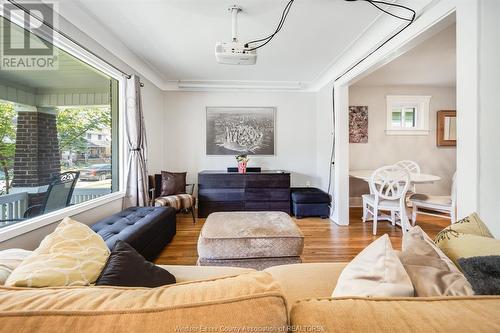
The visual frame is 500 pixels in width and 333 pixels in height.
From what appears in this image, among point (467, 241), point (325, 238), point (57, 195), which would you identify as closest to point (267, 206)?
point (325, 238)

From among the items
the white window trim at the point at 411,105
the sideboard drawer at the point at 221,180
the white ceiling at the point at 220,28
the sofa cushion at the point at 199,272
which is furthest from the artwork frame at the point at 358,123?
the sofa cushion at the point at 199,272

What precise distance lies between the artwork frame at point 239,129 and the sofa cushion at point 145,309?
393 cm

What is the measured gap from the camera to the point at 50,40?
6.48 ft

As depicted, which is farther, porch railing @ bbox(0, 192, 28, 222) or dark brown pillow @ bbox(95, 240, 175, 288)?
porch railing @ bbox(0, 192, 28, 222)

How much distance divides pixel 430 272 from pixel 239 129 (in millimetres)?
3915

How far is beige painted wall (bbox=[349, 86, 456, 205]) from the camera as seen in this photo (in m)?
4.41

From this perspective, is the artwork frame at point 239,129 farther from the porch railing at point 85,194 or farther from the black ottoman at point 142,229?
the porch railing at point 85,194

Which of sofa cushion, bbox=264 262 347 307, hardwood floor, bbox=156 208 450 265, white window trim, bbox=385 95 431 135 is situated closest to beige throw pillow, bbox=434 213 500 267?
sofa cushion, bbox=264 262 347 307

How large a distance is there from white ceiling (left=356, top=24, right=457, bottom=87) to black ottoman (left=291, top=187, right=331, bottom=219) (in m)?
2.30

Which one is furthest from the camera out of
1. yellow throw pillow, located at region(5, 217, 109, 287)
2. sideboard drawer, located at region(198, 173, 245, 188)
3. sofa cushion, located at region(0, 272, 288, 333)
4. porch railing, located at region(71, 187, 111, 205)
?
sideboard drawer, located at region(198, 173, 245, 188)

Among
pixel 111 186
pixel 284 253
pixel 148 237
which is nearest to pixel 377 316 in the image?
pixel 284 253

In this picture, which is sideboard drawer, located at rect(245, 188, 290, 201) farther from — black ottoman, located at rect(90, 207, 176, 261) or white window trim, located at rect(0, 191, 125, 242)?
white window trim, located at rect(0, 191, 125, 242)

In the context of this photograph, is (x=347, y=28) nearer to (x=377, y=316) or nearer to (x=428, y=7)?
(x=428, y=7)

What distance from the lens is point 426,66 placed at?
341cm
